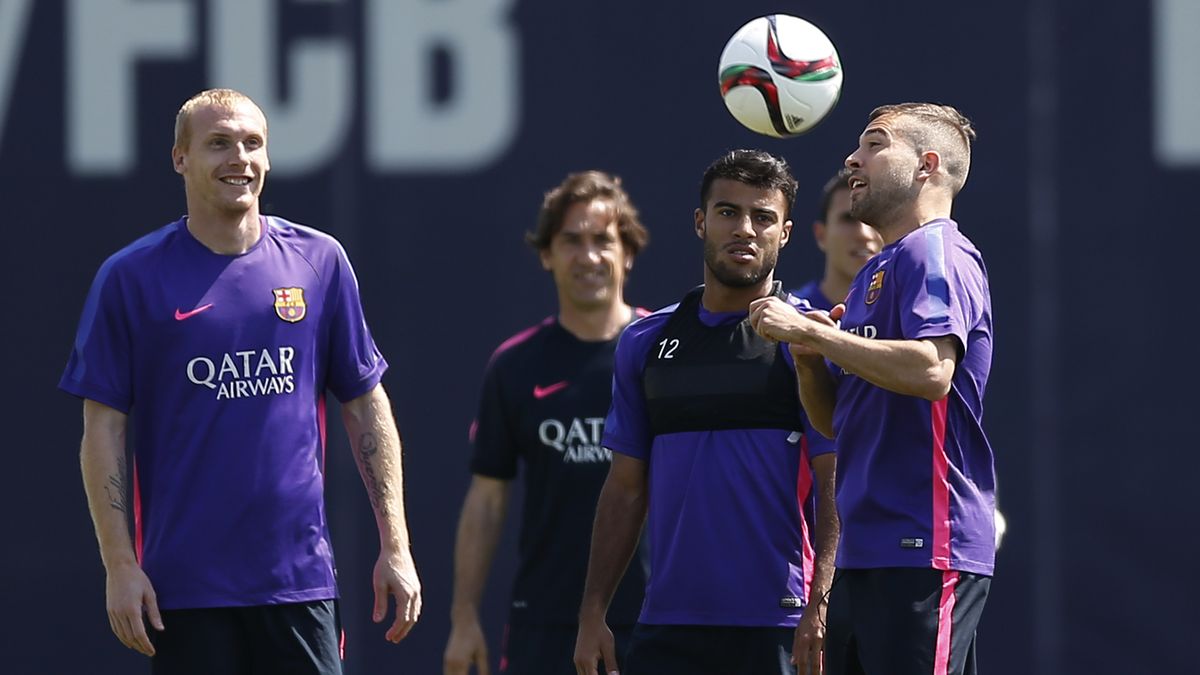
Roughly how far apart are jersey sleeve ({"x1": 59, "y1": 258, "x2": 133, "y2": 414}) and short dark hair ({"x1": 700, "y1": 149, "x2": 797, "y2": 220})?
163 cm

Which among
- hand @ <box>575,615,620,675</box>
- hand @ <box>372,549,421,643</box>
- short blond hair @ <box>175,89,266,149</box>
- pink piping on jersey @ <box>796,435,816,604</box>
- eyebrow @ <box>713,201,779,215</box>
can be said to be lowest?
hand @ <box>575,615,620,675</box>

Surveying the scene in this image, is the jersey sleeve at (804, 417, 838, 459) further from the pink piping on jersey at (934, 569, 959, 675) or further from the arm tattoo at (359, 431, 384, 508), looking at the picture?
the arm tattoo at (359, 431, 384, 508)

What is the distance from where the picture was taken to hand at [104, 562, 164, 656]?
456cm

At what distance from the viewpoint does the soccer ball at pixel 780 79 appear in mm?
5246

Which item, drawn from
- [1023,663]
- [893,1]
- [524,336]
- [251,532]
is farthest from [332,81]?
[1023,663]

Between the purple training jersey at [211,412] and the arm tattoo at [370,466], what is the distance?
18cm

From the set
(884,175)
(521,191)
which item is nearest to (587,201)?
(521,191)

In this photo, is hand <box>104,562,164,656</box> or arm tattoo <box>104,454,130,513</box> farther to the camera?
arm tattoo <box>104,454,130,513</box>

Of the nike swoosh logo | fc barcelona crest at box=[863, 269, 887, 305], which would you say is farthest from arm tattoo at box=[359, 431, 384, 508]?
fc barcelona crest at box=[863, 269, 887, 305]

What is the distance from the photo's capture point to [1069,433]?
24.8ft

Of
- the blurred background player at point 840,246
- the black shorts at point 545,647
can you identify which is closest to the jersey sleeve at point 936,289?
the black shorts at point 545,647

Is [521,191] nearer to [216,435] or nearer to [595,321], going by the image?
[595,321]

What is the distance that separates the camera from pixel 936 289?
432cm

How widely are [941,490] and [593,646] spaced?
115 centimetres
